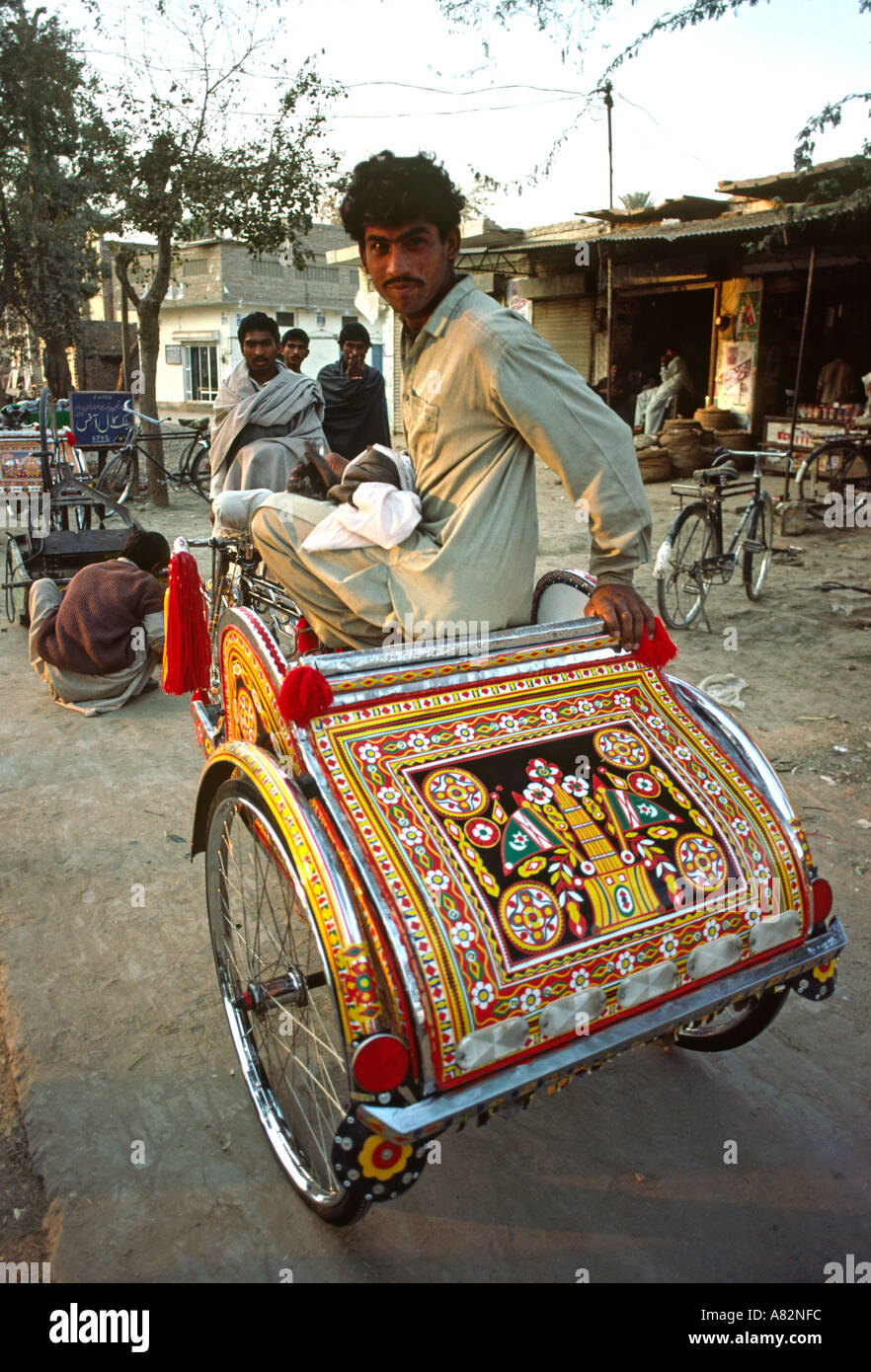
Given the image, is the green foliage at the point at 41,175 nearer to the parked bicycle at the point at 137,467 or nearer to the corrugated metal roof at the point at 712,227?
the parked bicycle at the point at 137,467

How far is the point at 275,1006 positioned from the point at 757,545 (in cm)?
569

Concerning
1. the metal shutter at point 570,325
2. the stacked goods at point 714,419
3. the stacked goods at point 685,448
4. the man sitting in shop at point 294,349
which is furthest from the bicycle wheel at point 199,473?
the stacked goods at point 714,419

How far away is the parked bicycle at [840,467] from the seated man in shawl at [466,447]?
367 inches

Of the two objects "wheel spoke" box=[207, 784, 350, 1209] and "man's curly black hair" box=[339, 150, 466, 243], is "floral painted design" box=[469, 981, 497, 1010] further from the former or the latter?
"man's curly black hair" box=[339, 150, 466, 243]

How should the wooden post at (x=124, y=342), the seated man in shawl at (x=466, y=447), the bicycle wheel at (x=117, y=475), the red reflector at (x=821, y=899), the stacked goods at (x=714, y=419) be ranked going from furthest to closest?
the stacked goods at (x=714, y=419), the wooden post at (x=124, y=342), the bicycle wheel at (x=117, y=475), the seated man in shawl at (x=466, y=447), the red reflector at (x=821, y=899)

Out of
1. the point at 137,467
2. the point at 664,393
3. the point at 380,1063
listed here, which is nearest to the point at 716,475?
the point at 380,1063

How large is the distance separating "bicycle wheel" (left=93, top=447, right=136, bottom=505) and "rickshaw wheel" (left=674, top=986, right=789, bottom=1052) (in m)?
8.47

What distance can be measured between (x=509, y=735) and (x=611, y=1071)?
1.14 metres

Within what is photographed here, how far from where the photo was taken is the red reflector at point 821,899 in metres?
1.90

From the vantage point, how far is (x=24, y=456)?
7.45m

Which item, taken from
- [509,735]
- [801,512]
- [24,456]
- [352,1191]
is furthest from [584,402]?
[801,512]

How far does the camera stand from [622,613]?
2098mm

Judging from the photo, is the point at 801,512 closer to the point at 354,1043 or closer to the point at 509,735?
the point at 509,735

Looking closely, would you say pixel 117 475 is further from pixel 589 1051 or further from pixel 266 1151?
pixel 589 1051
